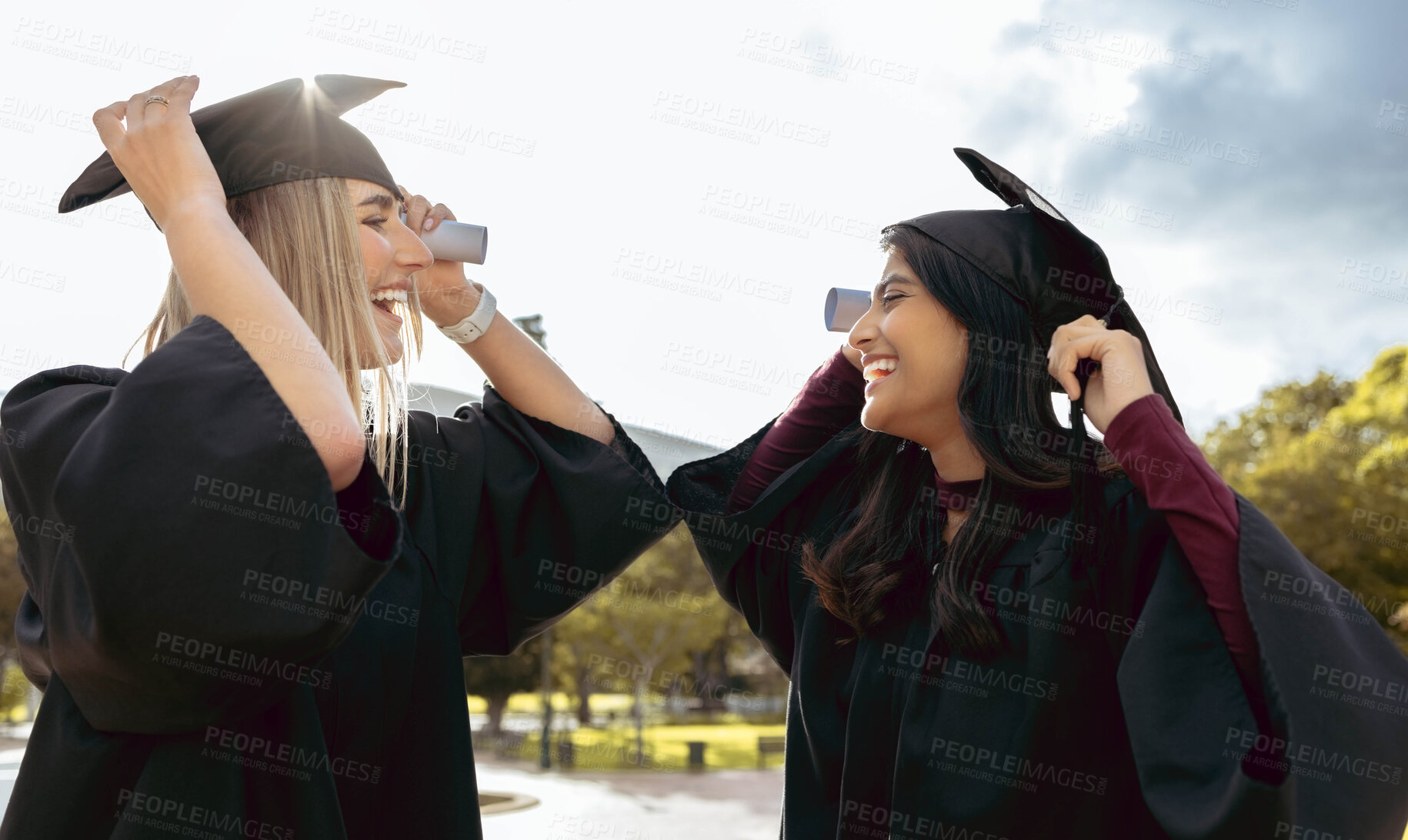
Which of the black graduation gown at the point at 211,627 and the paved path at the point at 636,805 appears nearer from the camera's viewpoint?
the black graduation gown at the point at 211,627

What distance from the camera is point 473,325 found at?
267 centimetres

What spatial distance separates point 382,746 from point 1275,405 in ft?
121

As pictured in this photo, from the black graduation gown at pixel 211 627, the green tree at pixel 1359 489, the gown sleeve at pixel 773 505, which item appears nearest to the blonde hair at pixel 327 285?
the black graduation gown at pixel 211 627

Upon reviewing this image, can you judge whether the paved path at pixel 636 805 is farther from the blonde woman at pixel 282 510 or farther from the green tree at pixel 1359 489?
the blonde woman at pixel 282 510

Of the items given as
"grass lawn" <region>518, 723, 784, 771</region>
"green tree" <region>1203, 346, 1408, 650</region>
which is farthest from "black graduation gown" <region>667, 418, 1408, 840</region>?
"grass lawn" <region>518, 723, 784, 771</region>

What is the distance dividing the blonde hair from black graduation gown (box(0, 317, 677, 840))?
0.27m

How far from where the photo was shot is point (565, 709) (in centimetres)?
4388

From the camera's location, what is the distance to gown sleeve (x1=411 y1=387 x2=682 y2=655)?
2.44 meters

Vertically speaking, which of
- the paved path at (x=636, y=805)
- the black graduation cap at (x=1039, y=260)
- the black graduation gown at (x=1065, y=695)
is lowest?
the paved path at (x=636, y=805)

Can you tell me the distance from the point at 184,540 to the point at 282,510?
0.47 ft

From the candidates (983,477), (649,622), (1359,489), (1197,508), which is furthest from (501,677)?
(1197,508)

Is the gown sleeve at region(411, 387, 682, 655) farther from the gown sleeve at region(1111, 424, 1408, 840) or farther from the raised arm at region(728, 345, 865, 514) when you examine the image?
the gown sleeve at region(1111, 424, 1408, 840)

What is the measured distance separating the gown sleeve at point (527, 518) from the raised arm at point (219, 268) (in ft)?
2.28

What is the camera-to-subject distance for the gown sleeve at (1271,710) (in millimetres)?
1867
